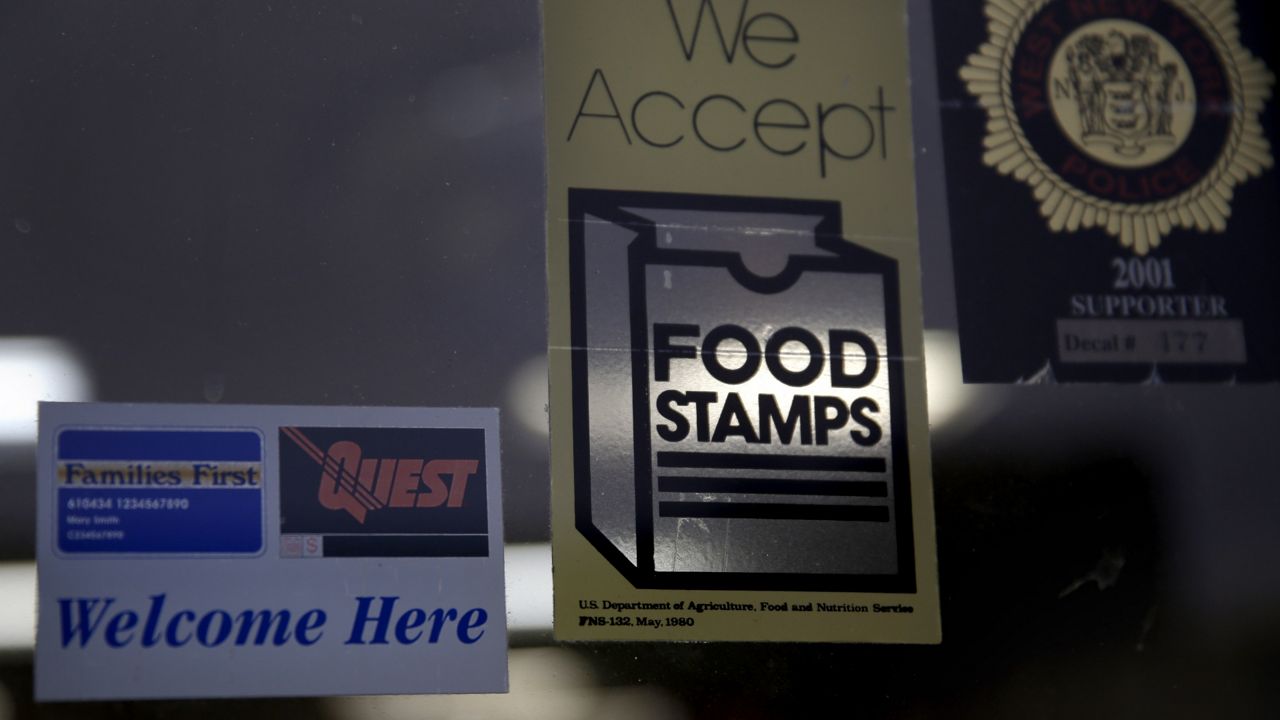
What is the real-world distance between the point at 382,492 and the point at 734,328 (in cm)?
60

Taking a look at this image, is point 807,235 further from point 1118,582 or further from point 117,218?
point 117,218

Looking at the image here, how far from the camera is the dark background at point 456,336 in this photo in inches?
97.6

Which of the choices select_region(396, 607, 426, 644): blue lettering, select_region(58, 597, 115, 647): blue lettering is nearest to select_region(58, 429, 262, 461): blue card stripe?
select_region(58, 597, 115, 647): blue lettering

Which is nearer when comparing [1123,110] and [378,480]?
[378,480]

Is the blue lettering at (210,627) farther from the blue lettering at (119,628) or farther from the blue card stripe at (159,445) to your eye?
the blue card stripe at (159,445)

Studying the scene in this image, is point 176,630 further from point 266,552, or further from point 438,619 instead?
point 438,619

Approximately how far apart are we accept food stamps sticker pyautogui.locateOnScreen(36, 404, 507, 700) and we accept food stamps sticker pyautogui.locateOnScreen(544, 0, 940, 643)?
0.15m

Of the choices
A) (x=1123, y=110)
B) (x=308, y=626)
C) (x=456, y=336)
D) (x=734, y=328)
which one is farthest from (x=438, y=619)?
(x=1123, y=110)

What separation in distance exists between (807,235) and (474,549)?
2.38 ft

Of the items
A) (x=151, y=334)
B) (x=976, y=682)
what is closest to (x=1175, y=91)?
(x=976, y=682)

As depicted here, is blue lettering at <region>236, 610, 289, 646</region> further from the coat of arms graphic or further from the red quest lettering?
the coat of arms graphic

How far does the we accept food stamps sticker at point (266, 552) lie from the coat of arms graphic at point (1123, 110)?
104 cm

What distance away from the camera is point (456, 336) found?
2.57 m

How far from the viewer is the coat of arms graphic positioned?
2.86 meters
